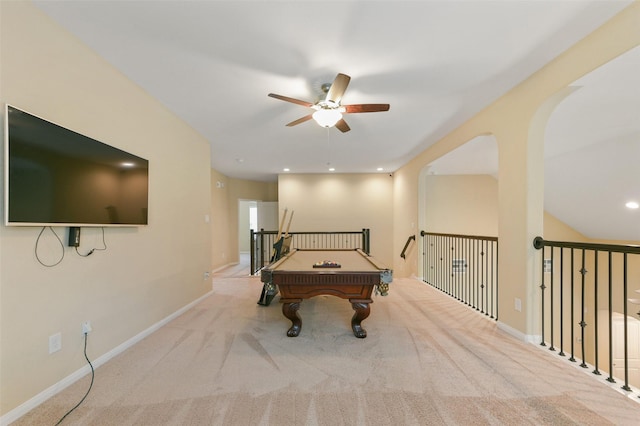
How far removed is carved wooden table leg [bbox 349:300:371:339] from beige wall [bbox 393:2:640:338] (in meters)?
1.54

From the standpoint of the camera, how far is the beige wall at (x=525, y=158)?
1.99 meters

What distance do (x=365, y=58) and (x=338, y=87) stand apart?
1.11 feet

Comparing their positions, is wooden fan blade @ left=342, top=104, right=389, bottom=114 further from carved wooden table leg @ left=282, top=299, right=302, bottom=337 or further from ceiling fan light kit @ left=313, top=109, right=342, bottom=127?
carved wooden table leg @ left=282, top=299, right=302, bottom=337

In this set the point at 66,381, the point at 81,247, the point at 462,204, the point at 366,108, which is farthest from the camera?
the point at 462,204

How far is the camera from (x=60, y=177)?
1.73 metres

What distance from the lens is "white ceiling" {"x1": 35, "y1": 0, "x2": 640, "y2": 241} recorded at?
5.57ft

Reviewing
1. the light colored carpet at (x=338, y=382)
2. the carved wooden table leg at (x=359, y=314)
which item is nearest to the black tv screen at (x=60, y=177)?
the light colored carpet at (x=338, y=382)

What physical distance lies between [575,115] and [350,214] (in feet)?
15.8

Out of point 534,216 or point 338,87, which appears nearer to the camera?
point 338,87

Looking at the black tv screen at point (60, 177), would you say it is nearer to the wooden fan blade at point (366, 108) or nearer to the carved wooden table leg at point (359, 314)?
the wooden fan blade at point (366, 108)

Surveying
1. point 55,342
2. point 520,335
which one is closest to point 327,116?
point 55,342

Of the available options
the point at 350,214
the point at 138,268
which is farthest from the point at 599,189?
the point at 138,268

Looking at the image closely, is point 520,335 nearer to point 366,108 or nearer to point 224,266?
point 366,108

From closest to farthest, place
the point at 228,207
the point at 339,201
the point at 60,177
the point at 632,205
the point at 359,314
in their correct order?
1. the point at 60,177
2. the point at 359,314
3. the point at 632,205
4. the point at 339,201
5. the point at 228,207
